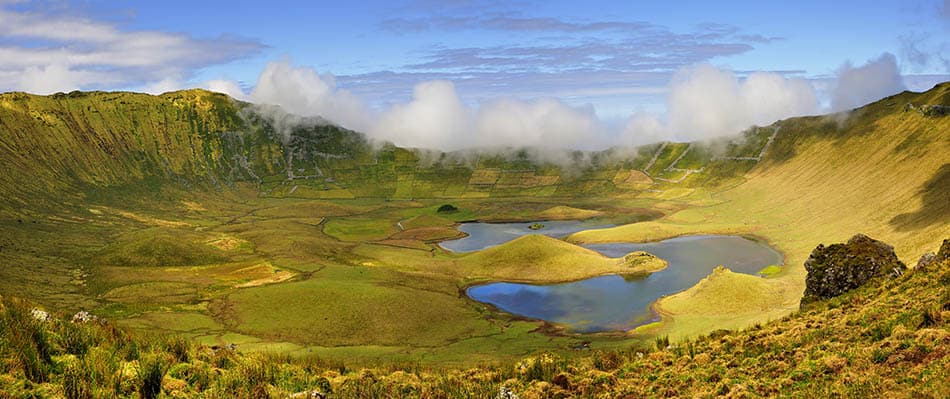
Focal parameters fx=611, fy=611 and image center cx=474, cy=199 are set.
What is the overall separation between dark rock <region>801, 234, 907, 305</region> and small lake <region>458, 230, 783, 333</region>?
26271mm

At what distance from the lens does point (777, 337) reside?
28.4 metres

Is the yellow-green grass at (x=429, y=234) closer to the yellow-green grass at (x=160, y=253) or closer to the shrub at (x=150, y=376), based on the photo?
the yellow-green grass at (x=160, y=253)

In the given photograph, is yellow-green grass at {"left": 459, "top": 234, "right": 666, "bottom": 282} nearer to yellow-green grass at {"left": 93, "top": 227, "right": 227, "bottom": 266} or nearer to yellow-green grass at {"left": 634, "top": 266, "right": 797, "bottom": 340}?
yellow-green grass at {"left": 634, "top": 266, "right": 797, "bottom": 340}

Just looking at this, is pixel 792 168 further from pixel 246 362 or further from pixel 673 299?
pixel 246 362

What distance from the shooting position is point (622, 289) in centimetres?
8394

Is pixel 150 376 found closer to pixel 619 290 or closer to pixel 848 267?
pixel 848 267

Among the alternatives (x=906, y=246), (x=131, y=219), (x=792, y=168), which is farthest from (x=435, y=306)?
(x=792, y=168)

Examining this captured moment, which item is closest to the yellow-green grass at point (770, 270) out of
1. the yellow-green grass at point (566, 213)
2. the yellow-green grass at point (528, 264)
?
the yellow-green grass at point (528, 264)

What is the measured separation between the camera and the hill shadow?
80.4 metres

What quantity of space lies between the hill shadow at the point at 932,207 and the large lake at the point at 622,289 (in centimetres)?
1777

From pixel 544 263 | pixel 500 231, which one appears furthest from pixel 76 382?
pixel 500 231

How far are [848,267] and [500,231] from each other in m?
116

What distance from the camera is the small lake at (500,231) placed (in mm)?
131375

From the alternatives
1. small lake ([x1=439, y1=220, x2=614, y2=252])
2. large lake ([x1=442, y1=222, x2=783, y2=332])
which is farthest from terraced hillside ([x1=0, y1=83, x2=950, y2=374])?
small lake ([x1=439, y1=220, x2=614, y2=252])
